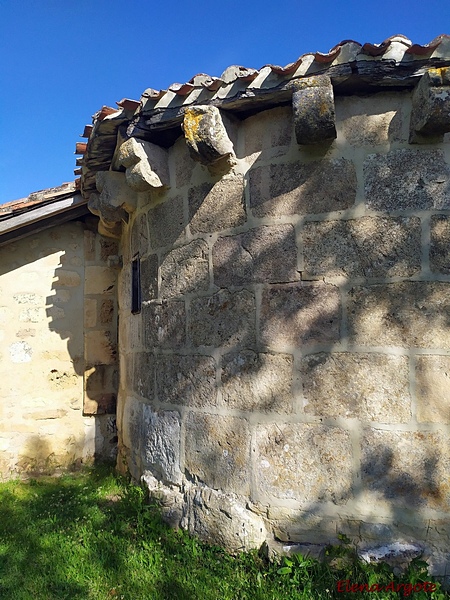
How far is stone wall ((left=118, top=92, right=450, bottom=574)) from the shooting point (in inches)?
89.6

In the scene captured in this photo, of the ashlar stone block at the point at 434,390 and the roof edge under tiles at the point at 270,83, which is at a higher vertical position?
the roof edge under tiles at the point at 270,83

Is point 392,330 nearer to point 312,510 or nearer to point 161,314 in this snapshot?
point 312,510

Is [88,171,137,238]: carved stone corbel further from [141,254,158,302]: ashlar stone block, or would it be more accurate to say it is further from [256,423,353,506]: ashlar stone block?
[256,423,353,506]: ashlar stone block

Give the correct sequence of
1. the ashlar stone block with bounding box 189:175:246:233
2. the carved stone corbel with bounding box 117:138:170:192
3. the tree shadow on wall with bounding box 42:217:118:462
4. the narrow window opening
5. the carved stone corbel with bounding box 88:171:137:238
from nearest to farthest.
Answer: the ashlar stone block with bounding box 189:175:246:233
the carved stone corbel with bounding box 117:138:170:192
the carved stone corbel with bounding box 88:171:137:238
the narrow window opening
the tree shadow on wall with bounding box 42:217:118:462

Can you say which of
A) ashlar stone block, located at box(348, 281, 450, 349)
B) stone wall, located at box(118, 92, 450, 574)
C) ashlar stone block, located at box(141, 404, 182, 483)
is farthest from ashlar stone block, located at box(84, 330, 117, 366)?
ashlar stone block, located at box(348, 281, 450, 349)

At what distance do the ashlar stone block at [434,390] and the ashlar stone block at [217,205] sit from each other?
4.25 ft

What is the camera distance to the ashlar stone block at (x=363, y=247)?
234cm

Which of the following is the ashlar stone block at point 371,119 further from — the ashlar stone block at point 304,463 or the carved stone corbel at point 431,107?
the ashlar stone block at point 304,463

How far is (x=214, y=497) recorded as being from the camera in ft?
8.46

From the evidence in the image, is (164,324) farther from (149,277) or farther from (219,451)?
(219,451)

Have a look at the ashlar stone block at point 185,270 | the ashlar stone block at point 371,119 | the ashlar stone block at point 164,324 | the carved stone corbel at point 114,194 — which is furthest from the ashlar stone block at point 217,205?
the carved stone corbel at point 114,194

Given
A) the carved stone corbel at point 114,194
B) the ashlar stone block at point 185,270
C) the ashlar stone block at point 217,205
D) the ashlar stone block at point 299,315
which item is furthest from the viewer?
the carved stone corbel at point 114,194

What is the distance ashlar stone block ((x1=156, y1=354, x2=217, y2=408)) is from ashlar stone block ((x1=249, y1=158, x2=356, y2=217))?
0.98m

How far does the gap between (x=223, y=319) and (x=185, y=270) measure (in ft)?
1.52
